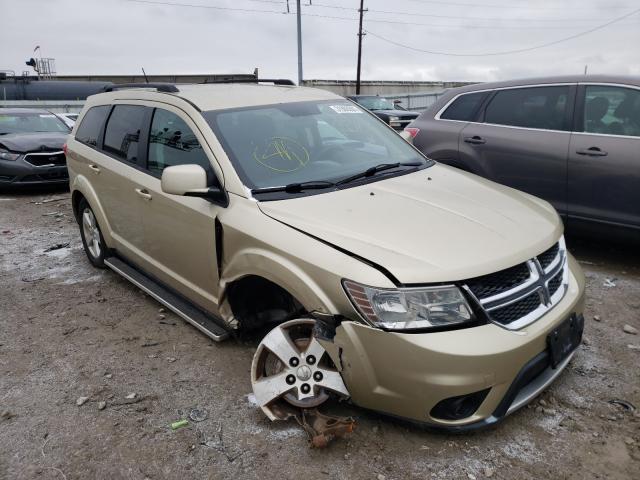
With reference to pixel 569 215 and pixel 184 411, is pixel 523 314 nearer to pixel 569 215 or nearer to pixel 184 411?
pixel 184 411

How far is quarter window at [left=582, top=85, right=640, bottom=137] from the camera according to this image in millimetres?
4551

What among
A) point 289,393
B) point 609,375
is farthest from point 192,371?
point 609,375

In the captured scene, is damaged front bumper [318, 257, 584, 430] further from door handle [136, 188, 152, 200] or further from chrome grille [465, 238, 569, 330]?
door handle [136, 188, 152, 200]

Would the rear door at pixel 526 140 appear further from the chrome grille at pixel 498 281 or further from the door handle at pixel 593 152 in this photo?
the chrome grille at pixel 498 281

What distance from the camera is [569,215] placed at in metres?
4.84

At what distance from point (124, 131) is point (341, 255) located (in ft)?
8.66

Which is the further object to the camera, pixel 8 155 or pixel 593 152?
pixel 8 155

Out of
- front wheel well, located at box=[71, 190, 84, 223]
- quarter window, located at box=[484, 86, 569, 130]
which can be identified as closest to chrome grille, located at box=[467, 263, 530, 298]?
quarter window, located at box=[484, 86, 569, 130]

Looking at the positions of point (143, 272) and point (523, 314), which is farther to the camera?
point (143, 272)

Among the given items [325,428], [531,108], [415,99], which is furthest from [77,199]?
[415,99]

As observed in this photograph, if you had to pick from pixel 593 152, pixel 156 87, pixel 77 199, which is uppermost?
pixel 156 87

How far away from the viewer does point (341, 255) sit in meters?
2.52

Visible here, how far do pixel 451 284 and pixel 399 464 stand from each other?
0.88 meters

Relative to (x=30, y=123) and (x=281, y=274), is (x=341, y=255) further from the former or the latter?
(x=30, y=123)
